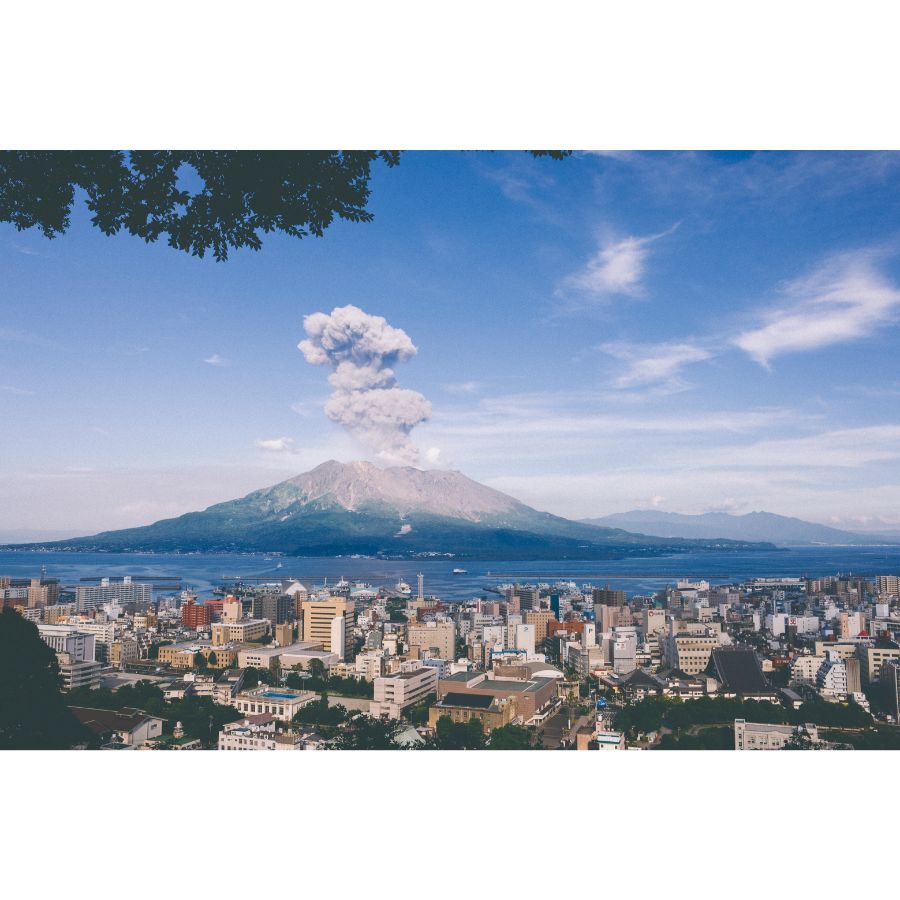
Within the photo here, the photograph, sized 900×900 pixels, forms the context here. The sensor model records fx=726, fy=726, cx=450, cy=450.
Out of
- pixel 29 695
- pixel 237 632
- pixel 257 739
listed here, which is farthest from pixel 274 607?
pixel 29 695

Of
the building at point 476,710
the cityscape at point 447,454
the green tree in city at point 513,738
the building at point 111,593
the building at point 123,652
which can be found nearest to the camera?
the cityscape at point 447,454

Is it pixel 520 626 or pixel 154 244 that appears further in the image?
pixel 520 626

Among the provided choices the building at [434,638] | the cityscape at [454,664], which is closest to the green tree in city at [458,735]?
the cityscape at [454,664]

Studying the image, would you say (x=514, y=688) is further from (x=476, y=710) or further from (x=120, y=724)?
(x=120, y=724)

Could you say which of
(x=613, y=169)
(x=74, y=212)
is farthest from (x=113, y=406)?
Result: (x=613, y=169)

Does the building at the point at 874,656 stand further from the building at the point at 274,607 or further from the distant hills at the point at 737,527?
the building at the point at 274,607
